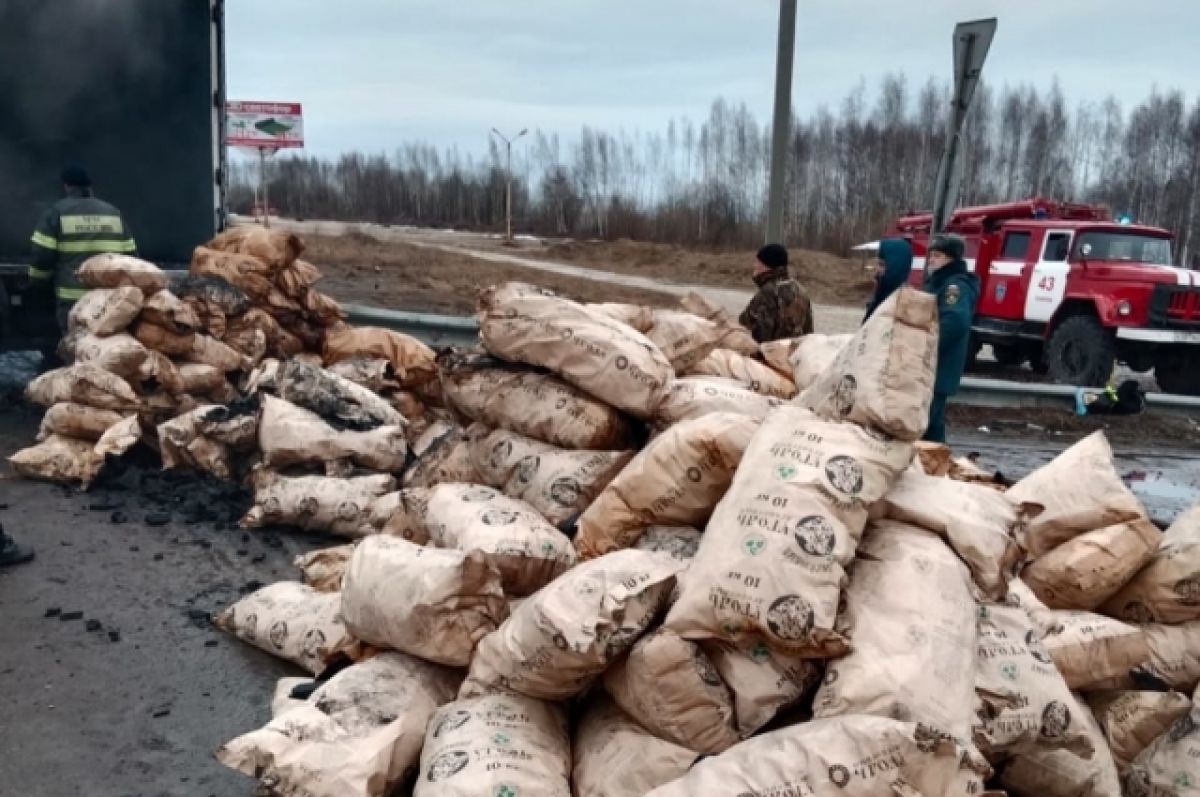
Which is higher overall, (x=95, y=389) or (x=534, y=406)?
(x=534, y=406)

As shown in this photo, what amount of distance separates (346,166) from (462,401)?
7109 centimetres

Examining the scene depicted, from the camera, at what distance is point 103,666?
3.60 meters

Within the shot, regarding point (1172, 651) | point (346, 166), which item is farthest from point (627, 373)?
point (346, 166)

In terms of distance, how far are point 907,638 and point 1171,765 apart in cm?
92

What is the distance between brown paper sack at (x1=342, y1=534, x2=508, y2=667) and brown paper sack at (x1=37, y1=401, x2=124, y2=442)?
3.60 metres

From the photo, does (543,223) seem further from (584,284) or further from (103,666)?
(103,666)

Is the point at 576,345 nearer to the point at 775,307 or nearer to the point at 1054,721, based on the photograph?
the point at 1054,721

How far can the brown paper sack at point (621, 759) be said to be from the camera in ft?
7.75

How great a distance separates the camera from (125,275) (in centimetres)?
632

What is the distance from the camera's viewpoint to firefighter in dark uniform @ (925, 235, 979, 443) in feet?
18.4

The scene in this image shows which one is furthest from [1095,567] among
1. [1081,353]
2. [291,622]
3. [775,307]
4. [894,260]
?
[1081,353]

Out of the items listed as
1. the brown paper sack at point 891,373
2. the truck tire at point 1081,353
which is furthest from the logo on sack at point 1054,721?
the truck tire at point 1081,353

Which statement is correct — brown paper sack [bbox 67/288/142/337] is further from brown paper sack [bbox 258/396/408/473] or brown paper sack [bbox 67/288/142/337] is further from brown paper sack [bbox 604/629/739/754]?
brown paper sack [bbox 604/629/739/754]

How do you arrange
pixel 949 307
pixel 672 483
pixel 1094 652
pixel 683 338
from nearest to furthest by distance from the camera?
pixel 1094 652 → pixel 672 483 → pixel 683 338 → pixel 949 307
